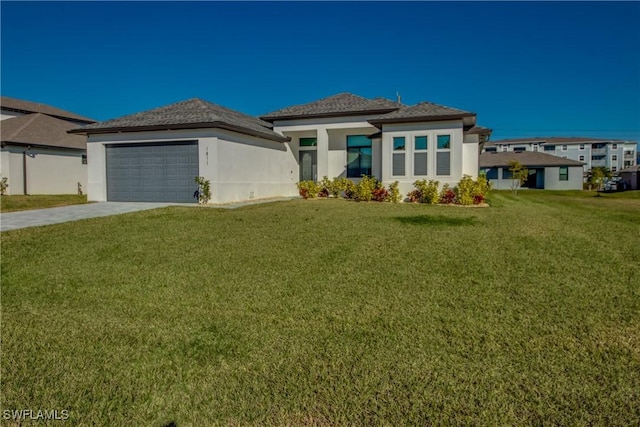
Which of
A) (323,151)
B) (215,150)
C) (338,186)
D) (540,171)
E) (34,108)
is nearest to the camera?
(215,150)

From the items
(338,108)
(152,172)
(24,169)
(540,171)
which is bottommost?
(152,172)

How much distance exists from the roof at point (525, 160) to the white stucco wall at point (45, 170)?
41306mm

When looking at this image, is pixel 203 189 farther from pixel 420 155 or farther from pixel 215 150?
pixel 420 155

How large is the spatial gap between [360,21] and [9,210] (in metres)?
15.4

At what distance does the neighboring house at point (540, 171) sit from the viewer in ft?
141

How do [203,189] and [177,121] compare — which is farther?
[177,121]

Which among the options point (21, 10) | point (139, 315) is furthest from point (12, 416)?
point (21, 10)

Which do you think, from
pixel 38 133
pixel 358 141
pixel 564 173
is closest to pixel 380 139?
pixel 358 141

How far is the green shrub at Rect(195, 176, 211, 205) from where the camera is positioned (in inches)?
593

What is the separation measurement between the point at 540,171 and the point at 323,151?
35519 mm

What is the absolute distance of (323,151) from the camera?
2023cm

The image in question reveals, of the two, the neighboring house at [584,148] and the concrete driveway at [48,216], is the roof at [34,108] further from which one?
the neighboring house at [584,148]

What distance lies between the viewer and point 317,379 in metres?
3.05

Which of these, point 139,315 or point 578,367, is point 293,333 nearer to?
point 139,315
